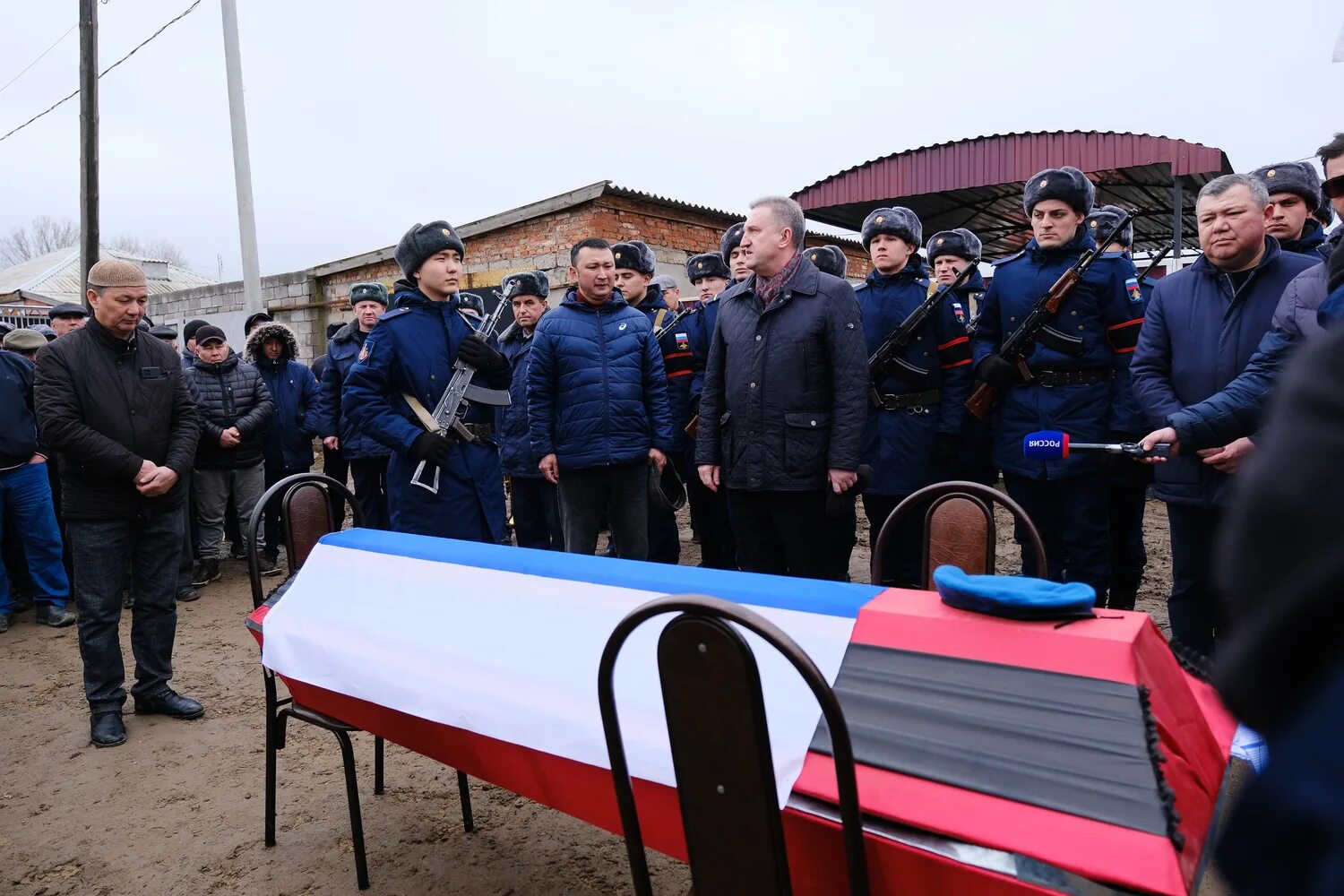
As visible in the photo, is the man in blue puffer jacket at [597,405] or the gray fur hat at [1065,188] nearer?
the gray fur hat at [1065,188]

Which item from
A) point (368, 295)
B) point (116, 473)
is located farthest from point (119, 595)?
point (368, 295)

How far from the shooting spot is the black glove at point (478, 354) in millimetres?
3746

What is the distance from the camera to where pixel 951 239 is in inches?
219

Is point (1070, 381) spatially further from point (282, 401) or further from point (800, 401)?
point (282, 401)

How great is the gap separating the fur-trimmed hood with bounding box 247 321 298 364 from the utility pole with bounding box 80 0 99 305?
9.64ft

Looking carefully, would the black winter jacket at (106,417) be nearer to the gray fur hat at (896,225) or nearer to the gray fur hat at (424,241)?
the gray fur hat at (424,241)

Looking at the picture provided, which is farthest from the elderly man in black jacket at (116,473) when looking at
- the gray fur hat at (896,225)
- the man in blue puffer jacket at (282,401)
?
the gray fur hat at (896,225)

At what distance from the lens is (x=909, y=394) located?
4574 mm

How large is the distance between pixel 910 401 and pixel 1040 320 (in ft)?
2.75

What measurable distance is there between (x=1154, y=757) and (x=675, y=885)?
1.77m

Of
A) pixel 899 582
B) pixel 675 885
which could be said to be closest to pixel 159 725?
pixel 675 885

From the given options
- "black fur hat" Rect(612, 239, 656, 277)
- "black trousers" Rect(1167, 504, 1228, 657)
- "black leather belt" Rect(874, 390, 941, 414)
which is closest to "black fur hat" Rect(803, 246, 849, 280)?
"black fur hat" Rect(612, 239, 656, 277)

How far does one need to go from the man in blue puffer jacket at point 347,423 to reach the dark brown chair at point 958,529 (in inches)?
174

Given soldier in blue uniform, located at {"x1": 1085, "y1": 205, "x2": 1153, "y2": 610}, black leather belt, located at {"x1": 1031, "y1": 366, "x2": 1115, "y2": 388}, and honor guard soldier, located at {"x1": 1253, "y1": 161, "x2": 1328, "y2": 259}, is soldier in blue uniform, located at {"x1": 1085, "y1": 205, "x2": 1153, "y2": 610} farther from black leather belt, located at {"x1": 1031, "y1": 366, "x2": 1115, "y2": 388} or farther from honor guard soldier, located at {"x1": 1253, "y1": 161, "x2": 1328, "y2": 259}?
honor guard soldier, located at {"x1": 1253, "y1": 161, "x2": 1328, "y2": 259}
